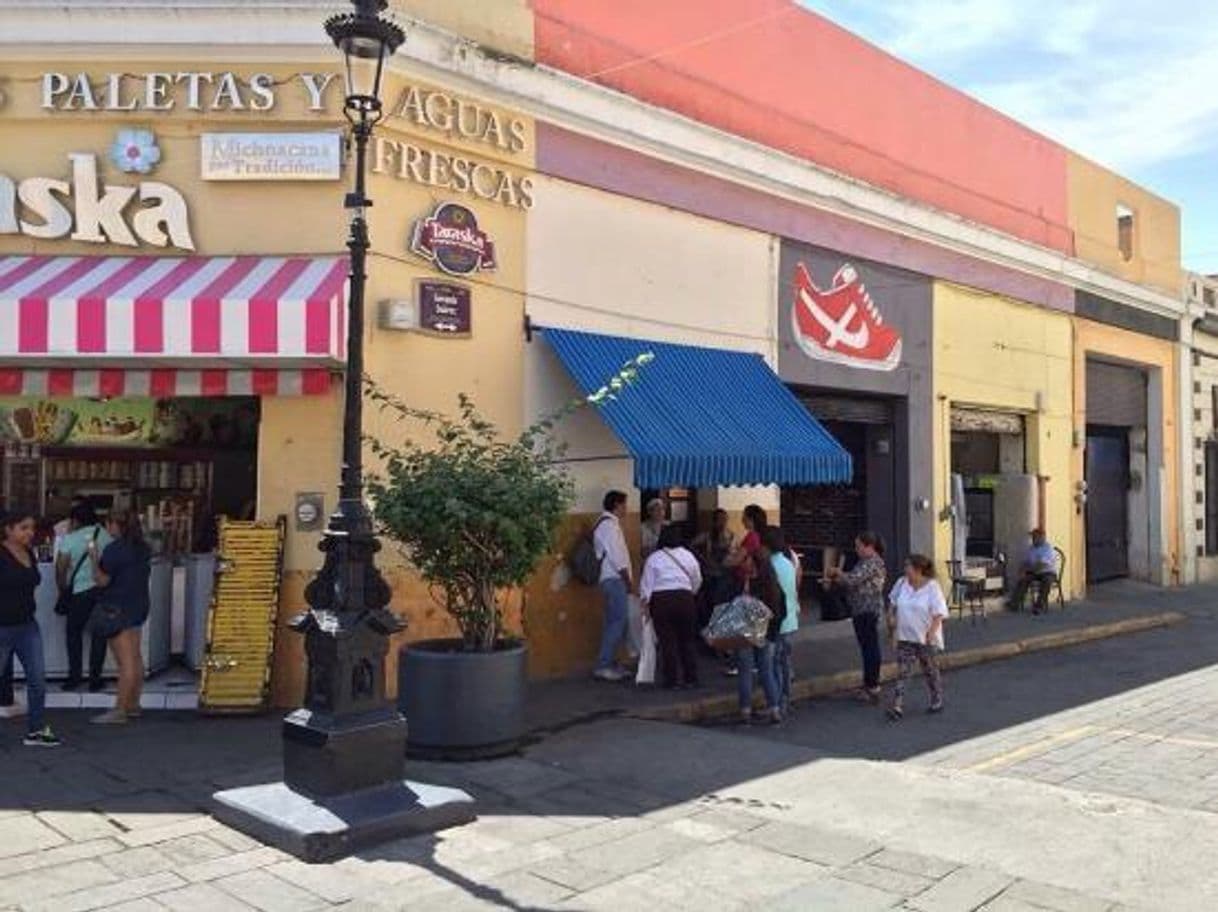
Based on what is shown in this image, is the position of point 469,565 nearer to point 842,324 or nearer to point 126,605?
point 126,605

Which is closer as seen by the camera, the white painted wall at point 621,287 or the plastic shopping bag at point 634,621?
the plastic shopping bag at point 634,621

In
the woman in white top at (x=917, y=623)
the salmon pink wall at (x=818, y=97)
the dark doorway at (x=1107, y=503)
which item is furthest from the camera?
the dark doorway at (x=1107, y=503)

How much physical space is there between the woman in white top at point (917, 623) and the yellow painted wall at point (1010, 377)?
6588mm

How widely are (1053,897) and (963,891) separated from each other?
41 cm

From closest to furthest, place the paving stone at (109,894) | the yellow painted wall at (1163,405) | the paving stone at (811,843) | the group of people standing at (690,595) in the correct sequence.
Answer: the paving stone at (109,894)
the paving stone at (811,843)
the group of people standing at (690,595)
the yellow painted wall at (1163,405)

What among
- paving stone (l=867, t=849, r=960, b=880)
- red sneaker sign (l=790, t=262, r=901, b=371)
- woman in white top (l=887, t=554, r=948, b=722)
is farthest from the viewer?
red sneaker sign (l=790, t=262, r=901, b=371)

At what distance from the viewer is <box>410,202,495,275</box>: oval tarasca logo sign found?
994 cm

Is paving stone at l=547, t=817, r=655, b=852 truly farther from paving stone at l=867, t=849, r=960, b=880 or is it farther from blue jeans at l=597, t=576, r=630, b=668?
blue jeans at l=597, t=576, r=630, b=668

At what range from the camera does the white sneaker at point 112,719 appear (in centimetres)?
860

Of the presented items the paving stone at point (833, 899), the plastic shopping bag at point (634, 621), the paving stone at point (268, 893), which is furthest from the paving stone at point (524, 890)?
the plastic shopping bag at point (634, 621)

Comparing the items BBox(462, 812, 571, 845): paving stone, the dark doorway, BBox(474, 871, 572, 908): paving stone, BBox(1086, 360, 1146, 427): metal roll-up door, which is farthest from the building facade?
the dark doorway

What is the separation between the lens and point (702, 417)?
11.2m

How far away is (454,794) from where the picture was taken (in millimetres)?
6500

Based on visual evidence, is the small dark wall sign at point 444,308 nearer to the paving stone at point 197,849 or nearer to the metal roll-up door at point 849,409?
the paving stone at point 197,849
